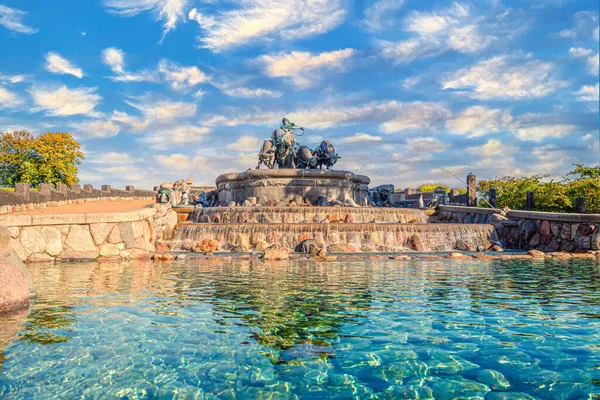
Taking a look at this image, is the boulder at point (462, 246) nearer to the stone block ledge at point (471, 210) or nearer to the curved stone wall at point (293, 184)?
the stone block ledge at point (471, 210)

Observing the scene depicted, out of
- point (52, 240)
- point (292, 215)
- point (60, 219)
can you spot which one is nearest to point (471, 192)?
point (292, 215)

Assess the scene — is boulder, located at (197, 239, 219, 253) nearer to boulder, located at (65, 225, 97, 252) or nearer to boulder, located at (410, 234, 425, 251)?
boulder, located at (65, 225, 97, 252)

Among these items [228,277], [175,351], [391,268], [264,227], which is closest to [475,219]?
[264,227]

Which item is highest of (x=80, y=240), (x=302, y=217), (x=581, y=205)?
(x=581, y=205)

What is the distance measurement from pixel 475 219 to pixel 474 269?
471 inches

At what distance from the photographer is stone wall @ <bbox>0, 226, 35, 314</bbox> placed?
6.34 metres

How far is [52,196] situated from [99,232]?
22.2m

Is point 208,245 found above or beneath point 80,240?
beneath

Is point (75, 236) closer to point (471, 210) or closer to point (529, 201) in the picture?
point (471, 210)

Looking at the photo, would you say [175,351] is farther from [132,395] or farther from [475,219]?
[475,219]

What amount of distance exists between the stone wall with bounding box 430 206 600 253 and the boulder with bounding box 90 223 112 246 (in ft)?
47.0

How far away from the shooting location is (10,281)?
253 inches

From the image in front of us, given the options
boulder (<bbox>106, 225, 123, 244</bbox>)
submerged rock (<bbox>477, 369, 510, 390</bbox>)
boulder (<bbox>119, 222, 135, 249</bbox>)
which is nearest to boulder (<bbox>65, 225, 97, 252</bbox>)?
boulder (<bbox>106, 225, 123, 244</bbox>)

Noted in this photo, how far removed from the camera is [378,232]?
1761 centimetres
